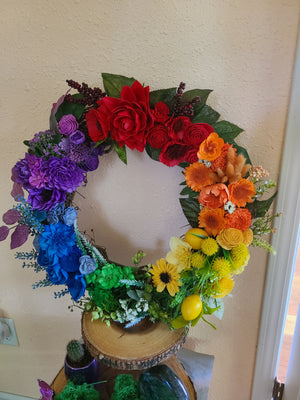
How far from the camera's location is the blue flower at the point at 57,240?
70 centimetres

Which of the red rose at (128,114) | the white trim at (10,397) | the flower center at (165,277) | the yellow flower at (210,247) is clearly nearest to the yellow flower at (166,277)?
the flower center at (165,277)

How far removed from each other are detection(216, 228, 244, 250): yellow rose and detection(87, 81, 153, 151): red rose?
0.28 m

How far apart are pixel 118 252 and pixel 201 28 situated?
0.66 m

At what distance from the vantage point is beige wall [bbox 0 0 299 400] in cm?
67

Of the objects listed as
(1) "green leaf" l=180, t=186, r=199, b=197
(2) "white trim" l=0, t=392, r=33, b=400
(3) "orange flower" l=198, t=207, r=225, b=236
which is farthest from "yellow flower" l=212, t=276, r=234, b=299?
(2) "white trim" l=0, t=392, r=33, b=400

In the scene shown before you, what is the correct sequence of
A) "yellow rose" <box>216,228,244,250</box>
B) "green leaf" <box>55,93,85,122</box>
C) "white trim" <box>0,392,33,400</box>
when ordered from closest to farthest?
"yellow rose" <box>216,228,244,250</box>
"green leaf" <box>55,93,85,122</box>
"white trim" <box>0,392,33,400</box>

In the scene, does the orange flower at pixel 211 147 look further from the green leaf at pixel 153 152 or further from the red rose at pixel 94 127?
the red rose at pixel 94 127

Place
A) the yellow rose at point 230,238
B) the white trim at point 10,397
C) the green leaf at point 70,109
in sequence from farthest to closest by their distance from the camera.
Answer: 1. the white trim at point 10,397
2. the green leaf at point 70,109
3. the yellow rose at point 230,238

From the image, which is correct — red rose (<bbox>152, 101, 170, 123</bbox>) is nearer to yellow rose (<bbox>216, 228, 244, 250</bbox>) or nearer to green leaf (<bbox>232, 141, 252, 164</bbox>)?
green leaf (<bbox>232, 141, 252, 164</bbox>)

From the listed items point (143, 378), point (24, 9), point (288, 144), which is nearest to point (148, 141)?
point (288, 144)

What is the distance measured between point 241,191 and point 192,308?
291 millimetres

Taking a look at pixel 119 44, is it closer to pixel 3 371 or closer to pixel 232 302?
pixel 232 302

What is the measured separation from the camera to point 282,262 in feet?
2.65

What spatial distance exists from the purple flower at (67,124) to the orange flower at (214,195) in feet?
1.13
